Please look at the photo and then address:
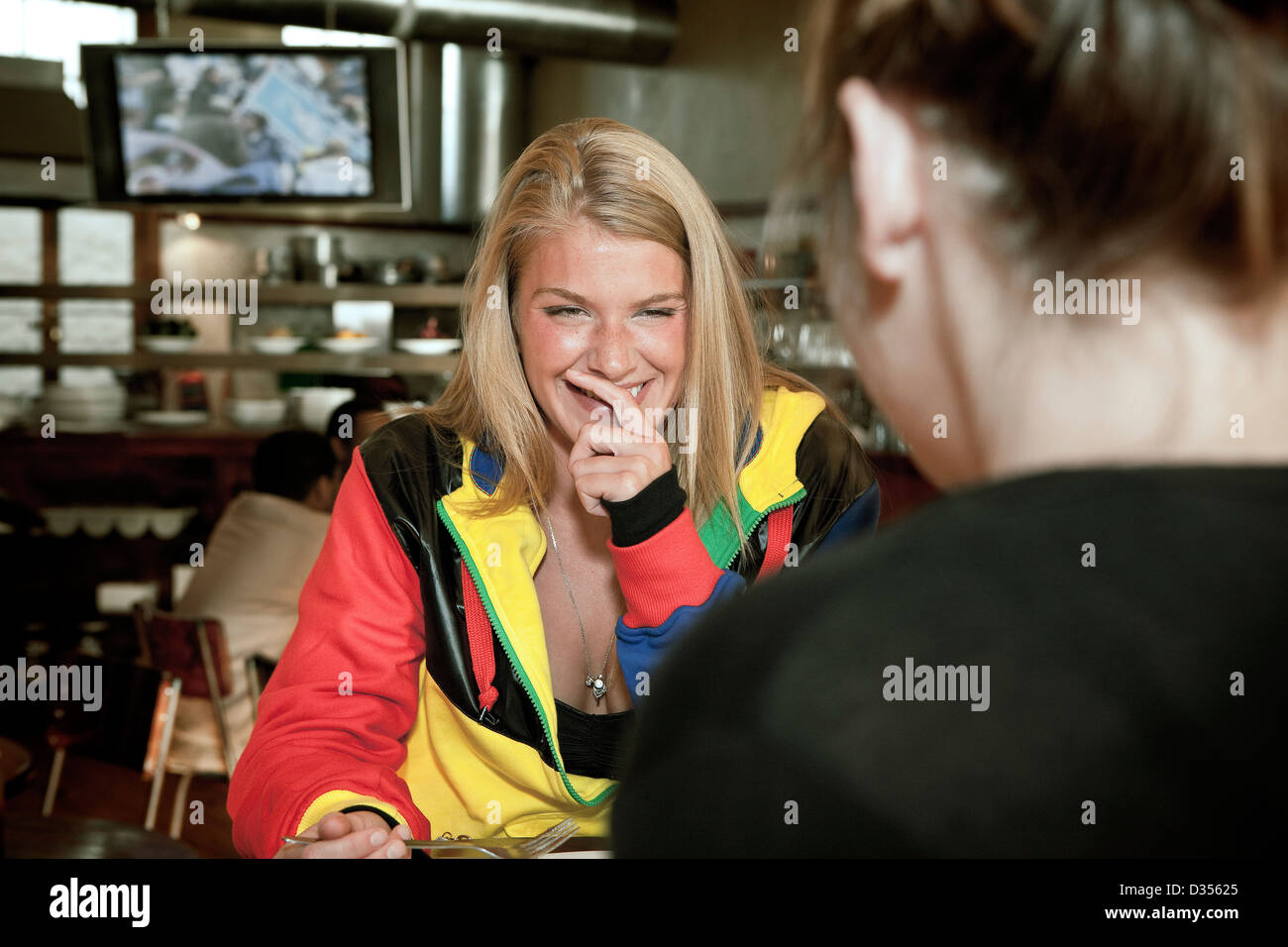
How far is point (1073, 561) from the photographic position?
0.39m

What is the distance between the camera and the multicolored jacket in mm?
1101

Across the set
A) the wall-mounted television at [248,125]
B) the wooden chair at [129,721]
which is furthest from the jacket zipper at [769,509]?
the wall-mounted television at [248,125]

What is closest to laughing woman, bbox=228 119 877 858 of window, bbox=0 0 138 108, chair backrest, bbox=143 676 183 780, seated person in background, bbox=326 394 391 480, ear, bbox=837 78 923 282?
ear, bbox=837 78 923 282

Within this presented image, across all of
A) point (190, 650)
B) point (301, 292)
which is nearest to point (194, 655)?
point (190, 650)

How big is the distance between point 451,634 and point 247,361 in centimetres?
364

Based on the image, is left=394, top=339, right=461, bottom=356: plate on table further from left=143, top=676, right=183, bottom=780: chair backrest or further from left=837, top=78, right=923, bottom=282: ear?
left=837, top=78, right=923, bottom=282: ear

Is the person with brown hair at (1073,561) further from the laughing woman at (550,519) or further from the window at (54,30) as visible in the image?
the window at (54,30)

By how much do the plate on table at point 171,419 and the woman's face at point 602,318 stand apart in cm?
355

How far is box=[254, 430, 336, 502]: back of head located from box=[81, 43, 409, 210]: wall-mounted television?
1.35 metres

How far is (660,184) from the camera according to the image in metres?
1.25

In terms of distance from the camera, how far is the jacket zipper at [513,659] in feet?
3.76
